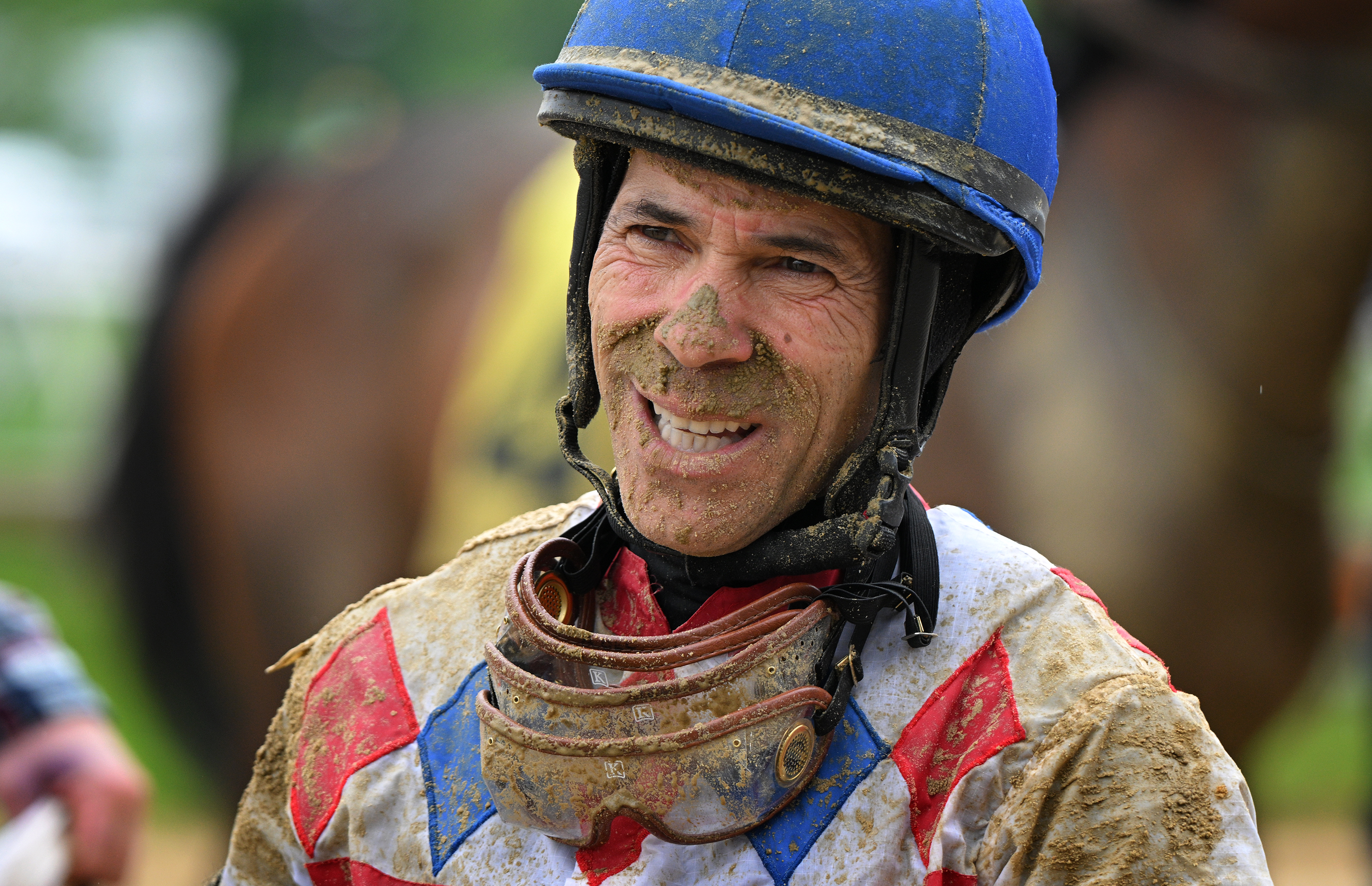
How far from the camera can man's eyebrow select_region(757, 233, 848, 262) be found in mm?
1529

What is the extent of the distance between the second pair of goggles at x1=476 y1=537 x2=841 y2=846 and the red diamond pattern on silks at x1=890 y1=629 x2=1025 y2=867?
0.11 m

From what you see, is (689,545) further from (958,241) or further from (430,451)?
(430,451)

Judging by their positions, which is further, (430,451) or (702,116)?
(430,451)

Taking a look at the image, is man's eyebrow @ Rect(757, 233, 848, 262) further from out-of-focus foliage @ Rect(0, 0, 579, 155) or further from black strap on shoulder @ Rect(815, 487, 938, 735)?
out-of-focus foliage @ Rect(0, 0, 579, 155)

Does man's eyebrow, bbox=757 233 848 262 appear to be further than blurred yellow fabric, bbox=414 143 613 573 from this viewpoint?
No

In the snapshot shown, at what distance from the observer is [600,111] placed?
1.57m

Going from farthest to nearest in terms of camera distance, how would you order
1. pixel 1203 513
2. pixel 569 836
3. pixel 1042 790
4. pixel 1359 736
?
pixel 1359 736
pixel 1203 513
pixel 569 836
pixel 1042 790

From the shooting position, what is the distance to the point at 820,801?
1508 mm

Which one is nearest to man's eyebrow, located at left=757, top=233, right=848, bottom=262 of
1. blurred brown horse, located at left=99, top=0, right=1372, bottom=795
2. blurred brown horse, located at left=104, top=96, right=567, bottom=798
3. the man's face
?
the man's face

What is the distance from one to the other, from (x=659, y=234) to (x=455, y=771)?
0.73 m

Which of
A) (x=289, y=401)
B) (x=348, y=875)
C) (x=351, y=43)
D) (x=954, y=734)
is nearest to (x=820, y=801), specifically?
(x=954, y=734)

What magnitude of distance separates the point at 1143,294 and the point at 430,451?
2220mm

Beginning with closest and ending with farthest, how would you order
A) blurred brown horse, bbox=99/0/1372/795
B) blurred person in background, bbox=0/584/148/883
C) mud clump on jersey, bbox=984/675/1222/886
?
mud clump on jersey, bbox=984/675/1222/886 → blurred person in background, bbox=0/584/148/883 → blurred brown horse, bbox=99/0/1372/795

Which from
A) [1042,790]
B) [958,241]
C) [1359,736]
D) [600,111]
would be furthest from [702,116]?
[1359,736]
